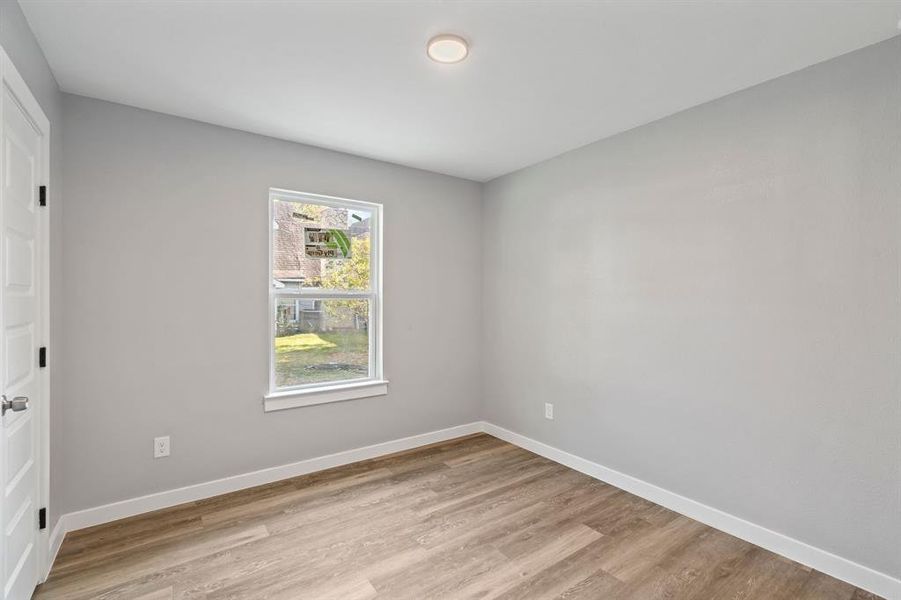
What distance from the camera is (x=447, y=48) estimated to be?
6.55 ft

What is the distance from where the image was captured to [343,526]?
2.53m

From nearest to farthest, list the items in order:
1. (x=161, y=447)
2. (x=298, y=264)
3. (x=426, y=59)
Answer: (x=426, y=59), (x=161, y=447), (x=298, y=264)

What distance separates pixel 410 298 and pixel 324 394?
3.58 ft

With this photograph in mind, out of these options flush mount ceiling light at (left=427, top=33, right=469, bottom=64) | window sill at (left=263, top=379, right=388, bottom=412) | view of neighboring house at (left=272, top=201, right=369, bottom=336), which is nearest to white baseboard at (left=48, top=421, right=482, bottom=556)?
window sill at (left=263, top=379, right=388, bottom=412)

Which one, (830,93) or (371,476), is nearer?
(830,93)

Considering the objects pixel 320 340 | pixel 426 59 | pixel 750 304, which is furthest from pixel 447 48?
pixel 320 340

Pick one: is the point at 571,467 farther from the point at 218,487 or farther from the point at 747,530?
the point at 218,487

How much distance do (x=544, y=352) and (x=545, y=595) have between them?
1.97 metres

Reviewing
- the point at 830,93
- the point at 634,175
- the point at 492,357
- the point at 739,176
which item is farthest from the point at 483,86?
the point at 492,357

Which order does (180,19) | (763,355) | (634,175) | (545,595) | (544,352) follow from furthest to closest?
(544,352) → (634,175) → (763,355) → (545,595) → (180,19)

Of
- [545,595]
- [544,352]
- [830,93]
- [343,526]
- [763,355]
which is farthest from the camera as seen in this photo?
[544,352]

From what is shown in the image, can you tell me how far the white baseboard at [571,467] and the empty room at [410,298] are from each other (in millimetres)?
16

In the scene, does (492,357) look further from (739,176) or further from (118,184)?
(118,184)

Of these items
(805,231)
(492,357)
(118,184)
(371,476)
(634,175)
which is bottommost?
(371,476)
